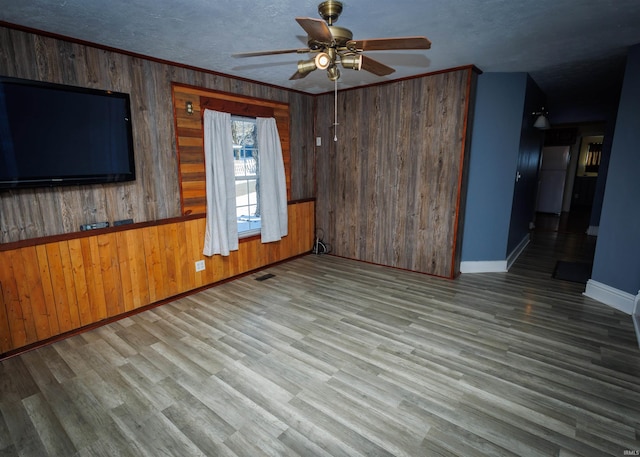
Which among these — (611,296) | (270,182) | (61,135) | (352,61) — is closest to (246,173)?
(270,182)

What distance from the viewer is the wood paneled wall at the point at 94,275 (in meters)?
2.55

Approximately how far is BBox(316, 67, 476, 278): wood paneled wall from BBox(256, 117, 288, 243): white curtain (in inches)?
35.7

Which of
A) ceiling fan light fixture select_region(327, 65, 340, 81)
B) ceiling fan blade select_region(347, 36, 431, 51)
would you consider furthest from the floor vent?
ceiling fan blade select_region(347, 36, 431, 51)

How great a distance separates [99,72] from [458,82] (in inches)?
149

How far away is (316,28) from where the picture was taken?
1.74 m

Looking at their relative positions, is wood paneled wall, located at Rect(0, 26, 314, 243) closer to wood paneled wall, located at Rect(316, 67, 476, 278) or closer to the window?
the window

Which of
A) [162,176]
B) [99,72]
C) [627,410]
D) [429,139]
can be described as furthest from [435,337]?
[99,72]

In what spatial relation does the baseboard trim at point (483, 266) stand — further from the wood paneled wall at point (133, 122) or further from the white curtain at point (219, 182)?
the wood paneled wall at point (133, 122)

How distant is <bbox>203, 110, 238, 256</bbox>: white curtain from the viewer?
12.2 feet

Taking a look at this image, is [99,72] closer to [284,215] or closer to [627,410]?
[284,215]

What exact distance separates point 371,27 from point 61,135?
2.72m

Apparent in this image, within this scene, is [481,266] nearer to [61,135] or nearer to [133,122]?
[133,122]

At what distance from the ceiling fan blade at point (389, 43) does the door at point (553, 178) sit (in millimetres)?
8731

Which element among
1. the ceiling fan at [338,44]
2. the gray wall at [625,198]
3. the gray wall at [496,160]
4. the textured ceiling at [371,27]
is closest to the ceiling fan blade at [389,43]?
the ceiling fan at [338,44]
